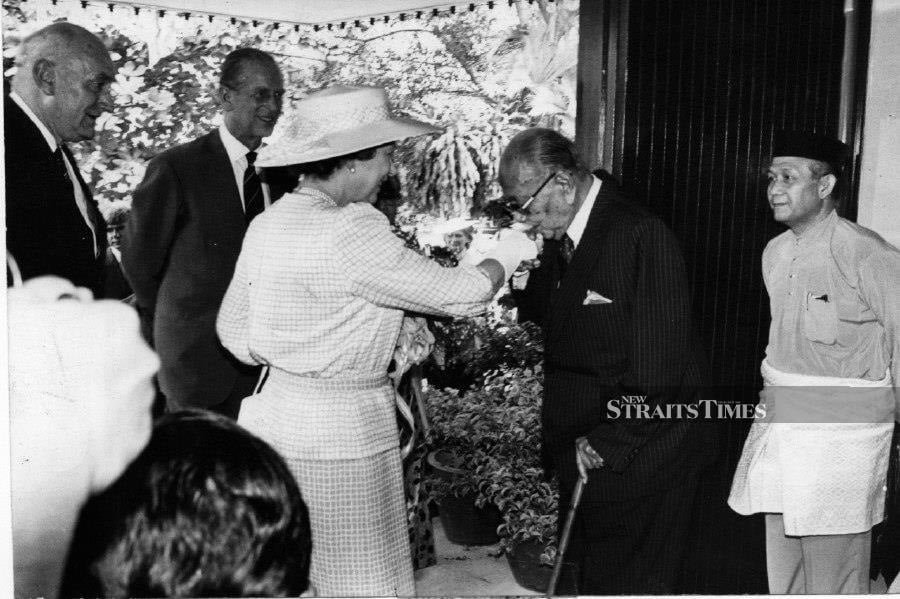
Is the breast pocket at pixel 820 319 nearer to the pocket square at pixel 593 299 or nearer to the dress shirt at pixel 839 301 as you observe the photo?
the dress shirt at pixel 839 301

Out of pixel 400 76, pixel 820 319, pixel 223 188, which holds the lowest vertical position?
pixel 820 319

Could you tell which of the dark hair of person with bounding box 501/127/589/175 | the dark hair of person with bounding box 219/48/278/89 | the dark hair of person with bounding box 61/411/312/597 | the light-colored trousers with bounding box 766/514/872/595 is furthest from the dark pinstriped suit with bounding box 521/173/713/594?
the dark hair of person with bounding box 61/411/312/597

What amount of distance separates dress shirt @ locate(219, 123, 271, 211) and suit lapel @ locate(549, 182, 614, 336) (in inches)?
42.8

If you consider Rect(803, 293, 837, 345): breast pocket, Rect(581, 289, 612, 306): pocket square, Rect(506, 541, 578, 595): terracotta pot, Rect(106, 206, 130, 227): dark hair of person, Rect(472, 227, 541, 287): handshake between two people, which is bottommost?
Rect(506, 541, 578, 595): terracotta pot

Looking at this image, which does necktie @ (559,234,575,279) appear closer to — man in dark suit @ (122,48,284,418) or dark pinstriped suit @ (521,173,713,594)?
dark pinstriped suit @ (521,173,713,594)

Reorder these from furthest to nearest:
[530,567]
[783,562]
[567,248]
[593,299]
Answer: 1. [530,567]
2. [783,562]
3. [567,248]
4. [593,299]

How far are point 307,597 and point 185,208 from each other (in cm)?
191

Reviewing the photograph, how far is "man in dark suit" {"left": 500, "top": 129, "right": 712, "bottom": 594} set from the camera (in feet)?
8.87

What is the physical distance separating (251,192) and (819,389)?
2120mm

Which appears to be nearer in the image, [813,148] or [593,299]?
[593,299]

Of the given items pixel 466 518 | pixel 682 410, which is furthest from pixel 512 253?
pixel 466 518

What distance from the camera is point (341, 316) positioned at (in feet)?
8.09

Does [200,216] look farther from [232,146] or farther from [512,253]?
[512,253]

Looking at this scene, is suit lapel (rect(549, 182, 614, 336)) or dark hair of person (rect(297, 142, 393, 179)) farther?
suit lapel (rect(549, 182, 614, 336))
